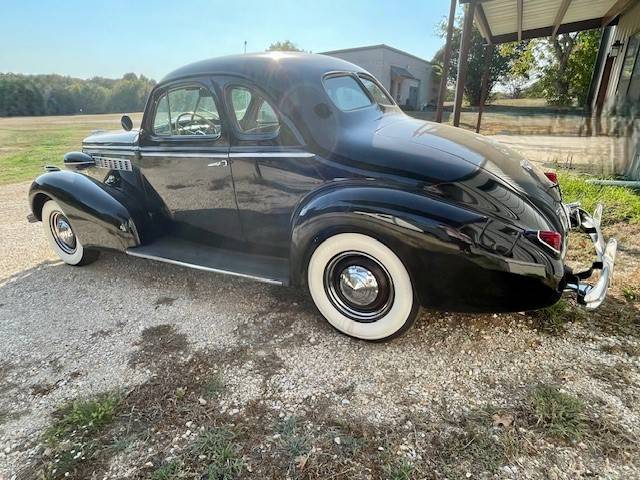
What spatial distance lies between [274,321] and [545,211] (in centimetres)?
207

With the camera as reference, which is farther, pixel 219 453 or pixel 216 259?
pixel 216 259

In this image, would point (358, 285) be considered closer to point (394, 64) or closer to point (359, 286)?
point (359, 286)

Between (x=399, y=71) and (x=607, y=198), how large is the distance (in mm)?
26169

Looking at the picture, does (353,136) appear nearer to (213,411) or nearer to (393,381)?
(393,381)

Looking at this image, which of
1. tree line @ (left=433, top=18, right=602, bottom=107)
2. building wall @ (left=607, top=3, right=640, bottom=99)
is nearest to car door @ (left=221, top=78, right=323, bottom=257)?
building wall @ (left=607, top=3, right=640, bottom=99)

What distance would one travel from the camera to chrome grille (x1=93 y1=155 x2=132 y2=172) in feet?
12.6

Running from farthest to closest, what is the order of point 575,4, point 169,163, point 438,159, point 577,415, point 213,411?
point 575,4, point 169,163, point 438,159, point 213,411, point 577,415

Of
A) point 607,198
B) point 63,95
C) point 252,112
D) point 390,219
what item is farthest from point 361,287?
point 63,95

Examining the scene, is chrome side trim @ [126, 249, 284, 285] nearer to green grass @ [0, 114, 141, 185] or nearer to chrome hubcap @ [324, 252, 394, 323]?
chrome hubcap @ [324, 252, 394, 323]

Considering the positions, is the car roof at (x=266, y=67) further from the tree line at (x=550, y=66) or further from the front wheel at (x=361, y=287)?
the tree line at (x=550, y=66)

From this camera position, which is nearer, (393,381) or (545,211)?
(393,381)

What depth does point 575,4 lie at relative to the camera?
755 centimetres

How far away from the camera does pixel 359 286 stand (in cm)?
269

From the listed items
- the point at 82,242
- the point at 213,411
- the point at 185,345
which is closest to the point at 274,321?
the point at 185,345
